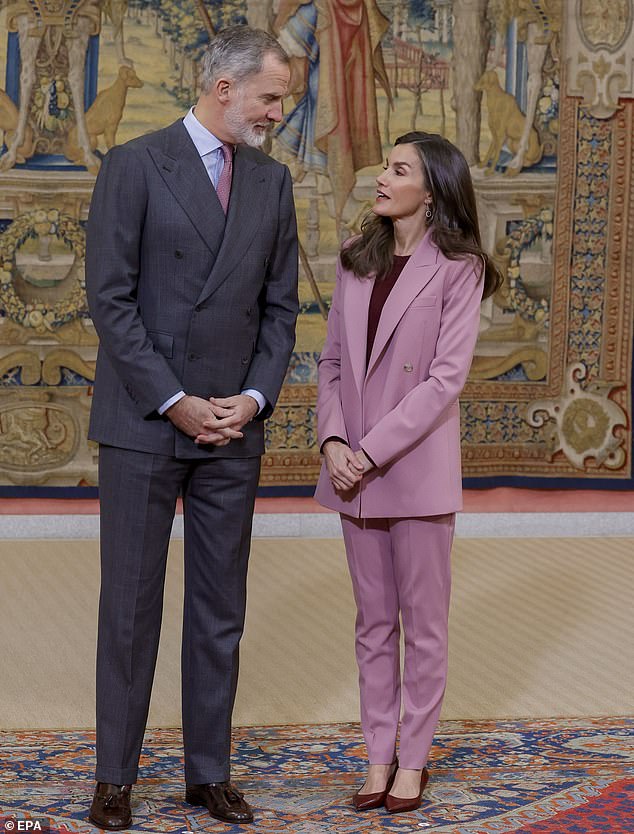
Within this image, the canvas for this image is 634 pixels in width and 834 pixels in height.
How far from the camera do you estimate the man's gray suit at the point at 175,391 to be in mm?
3146

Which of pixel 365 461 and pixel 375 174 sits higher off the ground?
pixel 375 174

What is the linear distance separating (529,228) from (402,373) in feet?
14.4

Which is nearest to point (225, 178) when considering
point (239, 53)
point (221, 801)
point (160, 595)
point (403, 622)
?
point (239, 53)

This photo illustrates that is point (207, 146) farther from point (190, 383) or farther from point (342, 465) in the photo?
point (342, 465)

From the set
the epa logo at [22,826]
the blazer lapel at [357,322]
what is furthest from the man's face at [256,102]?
the epa logo at [22,826]

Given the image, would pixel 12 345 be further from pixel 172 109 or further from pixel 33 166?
pixel 172 109

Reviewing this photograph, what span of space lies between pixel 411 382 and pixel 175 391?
70 cm

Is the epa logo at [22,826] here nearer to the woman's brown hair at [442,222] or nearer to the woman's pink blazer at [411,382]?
the woman's pink blazer at [411,382]

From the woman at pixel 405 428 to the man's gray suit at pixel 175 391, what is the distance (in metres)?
0.26

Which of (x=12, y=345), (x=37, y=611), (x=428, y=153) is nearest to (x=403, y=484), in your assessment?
(x=428, y=153)

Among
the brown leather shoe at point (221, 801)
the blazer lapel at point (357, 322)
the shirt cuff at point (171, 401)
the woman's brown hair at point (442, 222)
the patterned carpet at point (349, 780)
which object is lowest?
the patterned carpet at point (349, 780)

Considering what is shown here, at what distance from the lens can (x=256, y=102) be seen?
317cm

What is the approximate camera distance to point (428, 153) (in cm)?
342

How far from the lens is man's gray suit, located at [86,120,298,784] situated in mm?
3146
